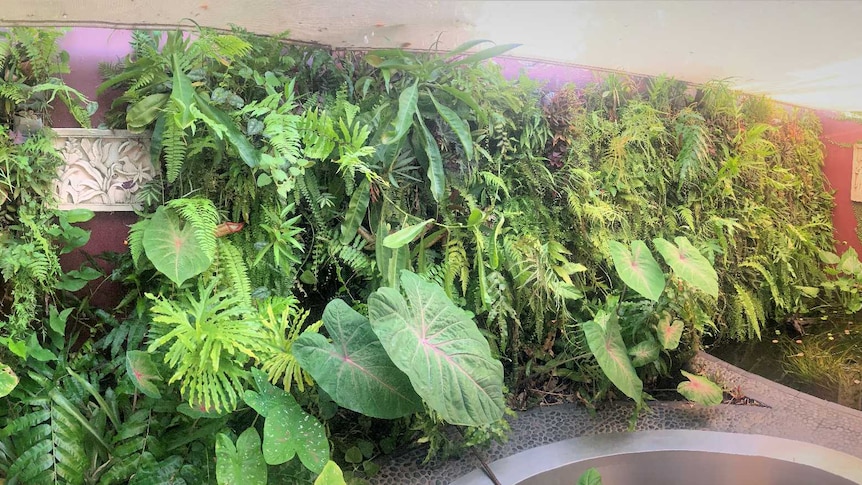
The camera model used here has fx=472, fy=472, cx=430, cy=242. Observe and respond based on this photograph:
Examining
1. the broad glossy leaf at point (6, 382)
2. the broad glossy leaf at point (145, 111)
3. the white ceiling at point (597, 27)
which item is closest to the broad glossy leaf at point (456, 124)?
the white ceiling at point (597, 27)

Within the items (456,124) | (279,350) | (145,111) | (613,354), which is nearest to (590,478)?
(613,354)

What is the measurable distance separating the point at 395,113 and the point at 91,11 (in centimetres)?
97

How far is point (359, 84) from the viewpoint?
1.86m

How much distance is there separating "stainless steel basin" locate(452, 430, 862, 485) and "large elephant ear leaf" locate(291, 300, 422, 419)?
572 mm

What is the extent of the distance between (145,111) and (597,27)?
1483 millimetres

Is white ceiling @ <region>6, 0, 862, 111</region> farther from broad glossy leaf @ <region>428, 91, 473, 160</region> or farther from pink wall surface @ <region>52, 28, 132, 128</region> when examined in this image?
broad glossy leaf @ <region>428, 91, 473, 160</region>

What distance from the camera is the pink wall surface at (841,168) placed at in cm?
219

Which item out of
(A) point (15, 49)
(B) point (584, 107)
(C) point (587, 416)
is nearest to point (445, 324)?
(C) point (587, 416)

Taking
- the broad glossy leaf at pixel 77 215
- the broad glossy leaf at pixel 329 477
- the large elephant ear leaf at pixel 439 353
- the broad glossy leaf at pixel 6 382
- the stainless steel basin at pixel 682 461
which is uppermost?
the broad glossy leaf at pixel 77 215

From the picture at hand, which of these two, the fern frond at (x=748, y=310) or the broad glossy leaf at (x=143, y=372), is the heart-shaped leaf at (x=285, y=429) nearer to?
the broad glossy leaf at (x=143, y=372)

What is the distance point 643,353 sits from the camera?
6.80ft

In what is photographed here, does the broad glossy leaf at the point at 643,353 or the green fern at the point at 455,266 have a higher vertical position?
the green fern at the point at 455,266

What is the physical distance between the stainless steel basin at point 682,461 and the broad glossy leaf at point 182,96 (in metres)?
1.62

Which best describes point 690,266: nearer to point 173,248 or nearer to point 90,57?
point 173,248
